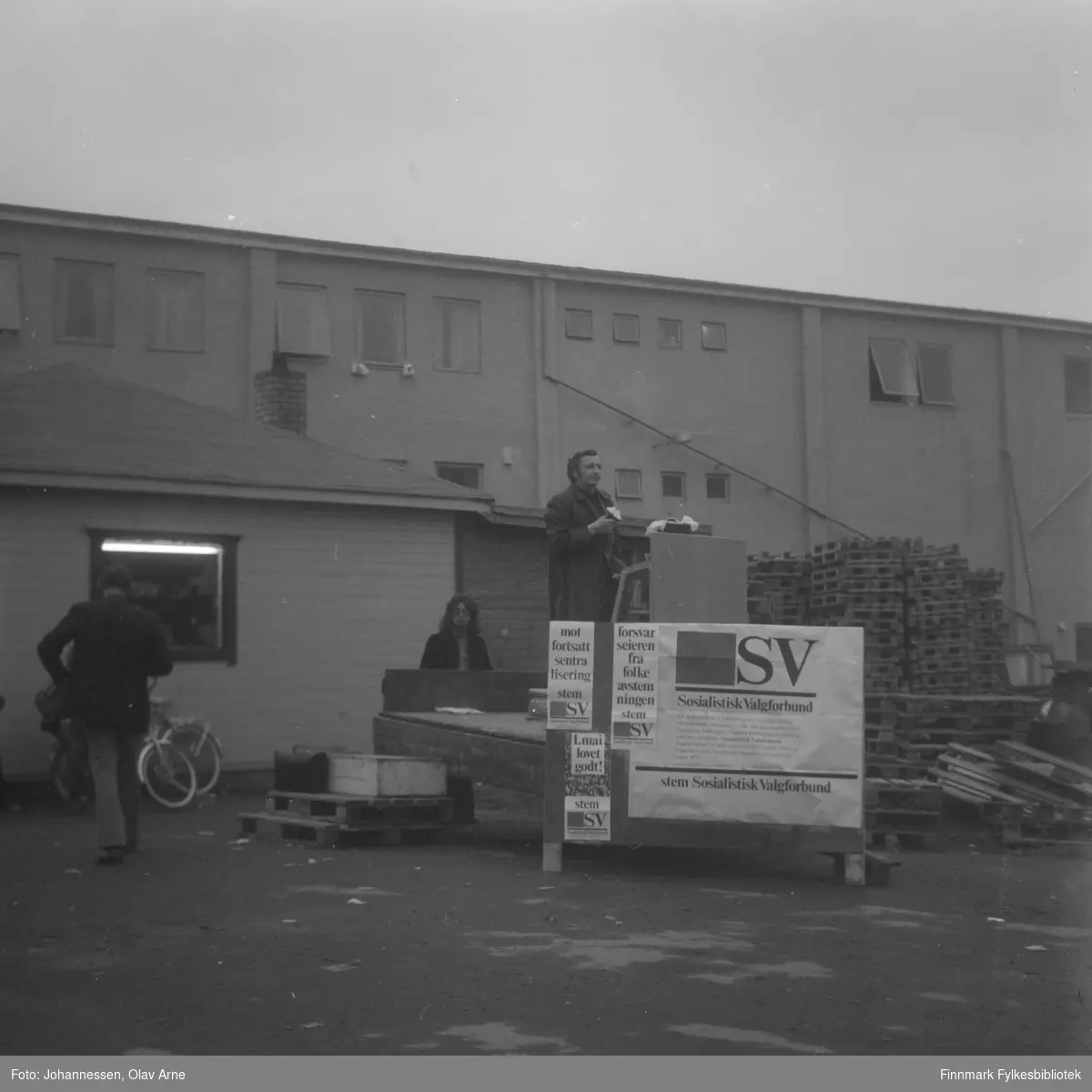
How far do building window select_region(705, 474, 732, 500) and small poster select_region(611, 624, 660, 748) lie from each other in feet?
76.7

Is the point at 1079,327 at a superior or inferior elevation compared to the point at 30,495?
superior

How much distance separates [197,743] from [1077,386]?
1032 inches

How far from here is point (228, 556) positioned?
1741 centimetres

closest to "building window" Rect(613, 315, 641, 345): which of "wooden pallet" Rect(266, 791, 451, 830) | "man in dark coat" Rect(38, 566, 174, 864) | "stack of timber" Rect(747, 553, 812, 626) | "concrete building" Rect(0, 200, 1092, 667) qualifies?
"concrete building" Rect(0, 200, 1092, 667)

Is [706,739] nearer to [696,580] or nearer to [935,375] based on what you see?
[696,580]

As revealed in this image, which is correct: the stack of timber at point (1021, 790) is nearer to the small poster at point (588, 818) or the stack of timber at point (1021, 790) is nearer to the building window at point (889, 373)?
the small poster at point (588, 818)

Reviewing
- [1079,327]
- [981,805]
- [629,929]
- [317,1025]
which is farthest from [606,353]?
[317,1025]

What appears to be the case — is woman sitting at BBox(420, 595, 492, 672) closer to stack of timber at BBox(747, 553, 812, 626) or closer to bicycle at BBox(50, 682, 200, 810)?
bicycle at BBox(50, 682, 200, 810)

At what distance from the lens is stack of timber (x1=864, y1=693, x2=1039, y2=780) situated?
13586 millimetres

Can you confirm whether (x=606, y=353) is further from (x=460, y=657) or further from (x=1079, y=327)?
Result: (x=460, y=657)

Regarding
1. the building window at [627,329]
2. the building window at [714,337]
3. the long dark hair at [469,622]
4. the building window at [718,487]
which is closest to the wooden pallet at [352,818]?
the long dark hair at [469,622]
